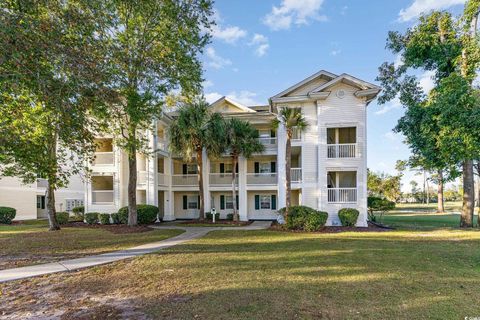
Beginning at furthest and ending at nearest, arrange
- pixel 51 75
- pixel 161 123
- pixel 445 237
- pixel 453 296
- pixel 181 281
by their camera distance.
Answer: pixel 161 123
pixel 445 237
pixel 51 75
pixel 181 281
pixel 453 296

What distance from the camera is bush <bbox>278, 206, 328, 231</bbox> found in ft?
49.4

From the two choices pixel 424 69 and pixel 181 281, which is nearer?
pixel 181 281

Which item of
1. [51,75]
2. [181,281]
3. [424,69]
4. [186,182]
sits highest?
[424,69]

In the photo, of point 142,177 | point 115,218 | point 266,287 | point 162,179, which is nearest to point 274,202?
point 162,179

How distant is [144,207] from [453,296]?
18.4 m

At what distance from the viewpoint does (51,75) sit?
22.4 feet

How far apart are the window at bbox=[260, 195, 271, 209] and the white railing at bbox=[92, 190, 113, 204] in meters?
13.1

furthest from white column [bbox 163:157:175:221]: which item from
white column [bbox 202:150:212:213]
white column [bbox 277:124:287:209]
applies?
white column [bbox 277:124:287:209]

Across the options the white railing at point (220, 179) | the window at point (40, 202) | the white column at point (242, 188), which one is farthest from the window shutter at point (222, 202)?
the window at point (40, 202)

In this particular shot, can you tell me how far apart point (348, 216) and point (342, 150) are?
4585 mm

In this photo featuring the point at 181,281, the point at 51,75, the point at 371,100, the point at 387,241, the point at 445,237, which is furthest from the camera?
the point at 371,100

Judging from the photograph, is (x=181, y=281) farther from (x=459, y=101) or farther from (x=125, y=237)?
(x=459, y=101)

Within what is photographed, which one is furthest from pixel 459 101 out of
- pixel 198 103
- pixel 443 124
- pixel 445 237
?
pixel 198 103

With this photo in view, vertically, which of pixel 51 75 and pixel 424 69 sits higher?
pixel 424 69
